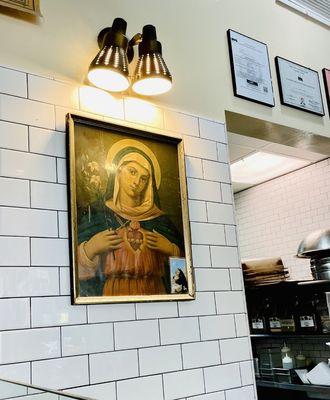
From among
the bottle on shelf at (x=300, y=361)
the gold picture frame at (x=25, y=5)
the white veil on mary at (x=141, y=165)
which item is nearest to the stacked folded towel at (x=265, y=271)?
the bottle on shelf at (x=300, y=361)

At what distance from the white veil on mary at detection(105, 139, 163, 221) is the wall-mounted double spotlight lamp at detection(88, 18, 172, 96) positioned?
0.83 ft

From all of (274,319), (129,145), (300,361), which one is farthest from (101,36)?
(300,361)

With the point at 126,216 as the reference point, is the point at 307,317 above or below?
below

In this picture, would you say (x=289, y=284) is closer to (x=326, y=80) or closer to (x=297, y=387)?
(x=297, y=387)

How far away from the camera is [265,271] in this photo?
3738 mm

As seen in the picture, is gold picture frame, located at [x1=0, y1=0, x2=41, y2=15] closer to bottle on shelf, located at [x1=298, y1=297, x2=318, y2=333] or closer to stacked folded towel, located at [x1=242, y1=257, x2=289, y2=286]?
stacked folded towel, located at [x1=242, y1=257, x2=289, y2=286]

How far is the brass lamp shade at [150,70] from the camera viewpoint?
200 centimetres

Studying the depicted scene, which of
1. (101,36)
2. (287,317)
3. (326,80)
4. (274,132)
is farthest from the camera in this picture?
(287,317)

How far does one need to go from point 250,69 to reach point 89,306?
168 cm

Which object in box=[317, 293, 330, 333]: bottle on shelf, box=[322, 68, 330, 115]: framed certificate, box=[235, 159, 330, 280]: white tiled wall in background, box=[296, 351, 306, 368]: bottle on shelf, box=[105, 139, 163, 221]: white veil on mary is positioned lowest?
box=[296, 351, 306, 368]: bottle on shelf

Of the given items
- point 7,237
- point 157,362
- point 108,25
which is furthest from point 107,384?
point 108,25

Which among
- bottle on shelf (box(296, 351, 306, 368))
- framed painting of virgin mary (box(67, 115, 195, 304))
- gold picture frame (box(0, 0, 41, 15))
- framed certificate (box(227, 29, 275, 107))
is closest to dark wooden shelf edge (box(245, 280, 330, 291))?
bottle on shelf (box(296, 351, 306, 368))

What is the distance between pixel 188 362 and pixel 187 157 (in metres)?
0.94

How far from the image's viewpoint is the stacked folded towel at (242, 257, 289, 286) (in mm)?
3705
